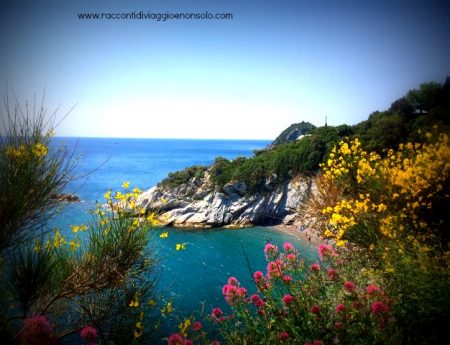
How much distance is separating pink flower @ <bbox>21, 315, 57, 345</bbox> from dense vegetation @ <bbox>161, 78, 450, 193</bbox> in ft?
82.7

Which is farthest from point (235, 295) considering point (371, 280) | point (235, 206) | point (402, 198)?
point (235, 206)

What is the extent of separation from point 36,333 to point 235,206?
31.0 m

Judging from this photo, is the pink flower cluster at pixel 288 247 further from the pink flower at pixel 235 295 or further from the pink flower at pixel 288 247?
the pink flower at pixel 235 295

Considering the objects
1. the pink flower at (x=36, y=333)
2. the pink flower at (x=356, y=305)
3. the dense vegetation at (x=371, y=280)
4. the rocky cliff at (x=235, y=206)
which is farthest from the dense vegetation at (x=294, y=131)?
the pink flower at (x=36, y=333)

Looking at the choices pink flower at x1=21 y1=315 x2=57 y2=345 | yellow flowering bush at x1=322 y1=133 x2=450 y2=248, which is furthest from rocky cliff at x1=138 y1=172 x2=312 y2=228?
pink flower at x1=21 y1=315 x2=57 y2=345

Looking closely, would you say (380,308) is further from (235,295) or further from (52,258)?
(52,258)

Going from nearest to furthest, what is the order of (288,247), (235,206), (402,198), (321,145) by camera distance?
(288,247) < (402,198) < (321,145) < (235,206)

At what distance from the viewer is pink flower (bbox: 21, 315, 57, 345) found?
282cm

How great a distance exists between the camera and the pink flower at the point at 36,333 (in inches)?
111

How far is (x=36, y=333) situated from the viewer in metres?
2.84

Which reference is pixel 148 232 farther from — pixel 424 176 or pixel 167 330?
pixel 167 330

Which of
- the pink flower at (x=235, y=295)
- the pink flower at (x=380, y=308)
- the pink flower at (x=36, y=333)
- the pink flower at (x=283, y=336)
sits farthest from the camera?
the pink flower at (x=235, y=295)

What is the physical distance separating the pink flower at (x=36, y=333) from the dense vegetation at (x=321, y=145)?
25210mm

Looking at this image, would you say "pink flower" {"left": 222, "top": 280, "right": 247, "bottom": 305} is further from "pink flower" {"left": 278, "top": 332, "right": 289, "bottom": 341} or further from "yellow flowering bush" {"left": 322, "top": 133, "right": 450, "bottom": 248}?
"yellow flowering bush" {"left": 322, "top": 133, "right": 450, "bottom": 248}
